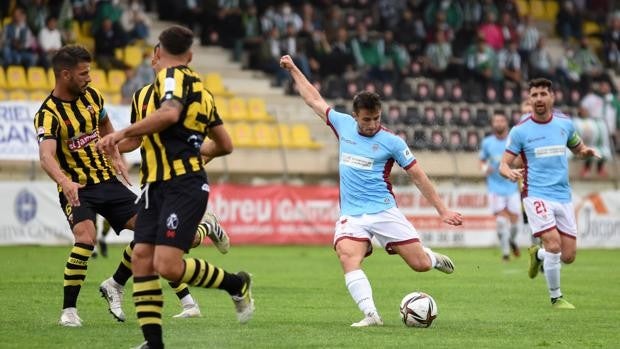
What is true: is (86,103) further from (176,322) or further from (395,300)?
(395,300)

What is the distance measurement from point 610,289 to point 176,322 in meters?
7.43

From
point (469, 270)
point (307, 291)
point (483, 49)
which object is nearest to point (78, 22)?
point (483, 49)

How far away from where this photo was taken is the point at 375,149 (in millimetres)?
12305

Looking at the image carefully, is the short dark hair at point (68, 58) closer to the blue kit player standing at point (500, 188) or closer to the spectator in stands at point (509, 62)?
the blue kit player standing at point (500, 188)

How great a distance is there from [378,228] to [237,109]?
19592 mm

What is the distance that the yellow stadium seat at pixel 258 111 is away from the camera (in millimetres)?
31703

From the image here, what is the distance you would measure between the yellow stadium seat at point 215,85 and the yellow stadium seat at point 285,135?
1783 millimetres

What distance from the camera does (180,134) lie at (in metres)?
9.56

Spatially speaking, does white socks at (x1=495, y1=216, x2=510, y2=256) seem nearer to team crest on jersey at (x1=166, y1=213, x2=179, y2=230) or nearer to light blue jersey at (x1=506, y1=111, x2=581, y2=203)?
light blue jersey at (x1=506, y1=111, x2=581, y2=203)

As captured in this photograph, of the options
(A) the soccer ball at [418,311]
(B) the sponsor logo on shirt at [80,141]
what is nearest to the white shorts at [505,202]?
(A) the soccer ball at [418,311]

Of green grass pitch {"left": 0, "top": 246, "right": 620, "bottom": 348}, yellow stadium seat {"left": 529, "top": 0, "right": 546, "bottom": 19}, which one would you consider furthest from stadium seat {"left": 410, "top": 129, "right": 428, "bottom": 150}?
yellow stadium seat {"left": 529, "top": 0, "right": 546, "bottom": 19}

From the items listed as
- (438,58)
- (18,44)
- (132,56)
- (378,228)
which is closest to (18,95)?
(18,44)

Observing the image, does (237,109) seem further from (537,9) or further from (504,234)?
(537,9)

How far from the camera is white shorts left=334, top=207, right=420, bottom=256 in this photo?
12258 millimetres
